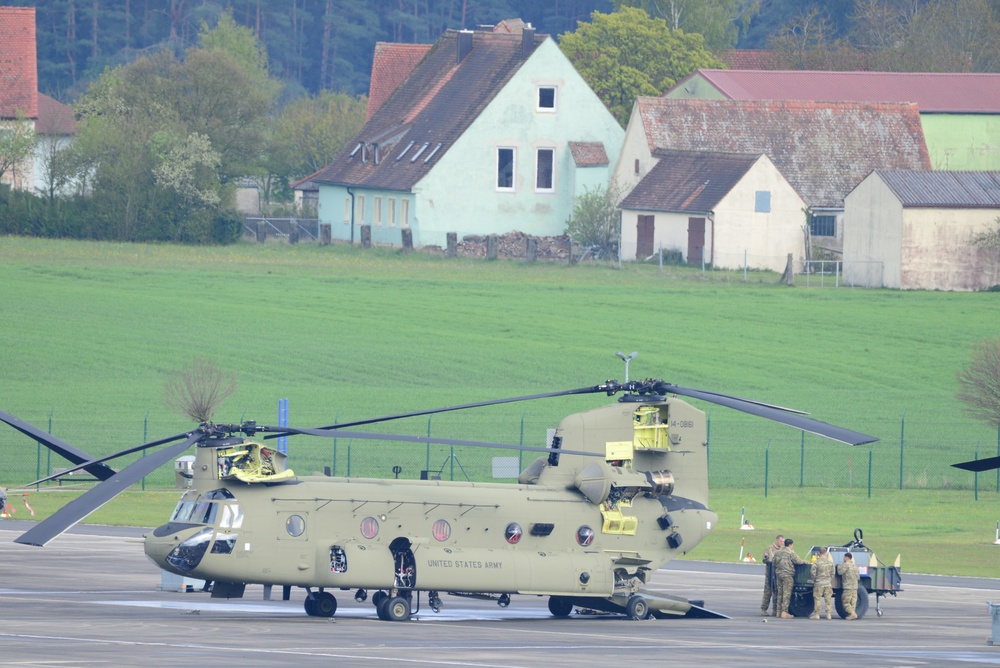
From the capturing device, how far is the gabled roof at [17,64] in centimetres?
10488

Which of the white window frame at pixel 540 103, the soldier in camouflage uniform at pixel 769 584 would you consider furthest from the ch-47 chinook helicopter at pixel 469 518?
the white window frame at pixel 540 103

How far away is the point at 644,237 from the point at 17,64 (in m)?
39.9

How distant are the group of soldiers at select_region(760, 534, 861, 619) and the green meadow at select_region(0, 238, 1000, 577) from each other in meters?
8.55

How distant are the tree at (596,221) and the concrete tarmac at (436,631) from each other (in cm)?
5694

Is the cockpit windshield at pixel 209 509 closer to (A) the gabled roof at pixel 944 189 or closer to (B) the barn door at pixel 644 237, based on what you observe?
(A) the gabled roof at pixel 944 189

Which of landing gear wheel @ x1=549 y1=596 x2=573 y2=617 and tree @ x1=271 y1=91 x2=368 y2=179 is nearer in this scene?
landing gear wheel @ x1=549 y1=596 x2=573 y2=617

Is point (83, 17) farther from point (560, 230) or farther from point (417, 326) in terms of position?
point (417, 326)

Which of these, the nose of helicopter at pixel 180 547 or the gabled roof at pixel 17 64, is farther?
the gabled roof at pixel 17 64

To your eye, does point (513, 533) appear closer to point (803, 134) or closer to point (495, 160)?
point (495, 160)

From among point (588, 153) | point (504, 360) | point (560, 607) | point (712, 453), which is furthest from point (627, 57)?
point (560, 607)

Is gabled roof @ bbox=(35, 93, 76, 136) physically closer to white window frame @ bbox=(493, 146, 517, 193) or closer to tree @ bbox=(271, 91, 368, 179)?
tree @ bbox=(271, 91, 368, 179)

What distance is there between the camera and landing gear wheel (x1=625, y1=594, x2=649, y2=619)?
3131 cm

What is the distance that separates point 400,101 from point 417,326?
38908 millimetres

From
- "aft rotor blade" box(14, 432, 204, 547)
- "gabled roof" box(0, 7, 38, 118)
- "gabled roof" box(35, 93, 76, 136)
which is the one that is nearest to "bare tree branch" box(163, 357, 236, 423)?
"aft rotor blade" box(14, 432, 204, 547)
